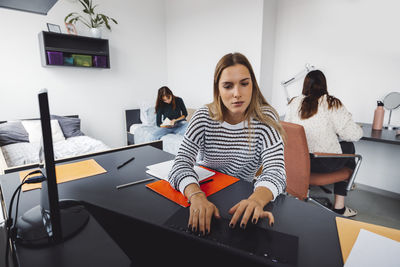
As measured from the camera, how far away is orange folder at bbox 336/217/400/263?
58 centimetres

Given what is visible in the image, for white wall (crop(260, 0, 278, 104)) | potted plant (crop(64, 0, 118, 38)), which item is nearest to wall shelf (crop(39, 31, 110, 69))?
potted plant (crop(64, 0, 118, 38))

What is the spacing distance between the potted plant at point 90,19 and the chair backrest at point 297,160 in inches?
116

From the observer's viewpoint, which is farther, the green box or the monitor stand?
the green box

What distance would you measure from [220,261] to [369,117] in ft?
8.73

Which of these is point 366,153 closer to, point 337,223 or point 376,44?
point 376,44

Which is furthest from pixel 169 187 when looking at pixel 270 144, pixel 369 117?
pixel 369 117

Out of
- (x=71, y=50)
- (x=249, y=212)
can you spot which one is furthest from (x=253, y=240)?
(x=71, y=50)

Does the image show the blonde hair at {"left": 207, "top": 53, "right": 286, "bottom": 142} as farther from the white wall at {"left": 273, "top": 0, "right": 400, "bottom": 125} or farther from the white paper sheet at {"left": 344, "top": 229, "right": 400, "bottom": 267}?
the white wall at {"left": 273, "top": 0, "right": 400, "bottom": 125}

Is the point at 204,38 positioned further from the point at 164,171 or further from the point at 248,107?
the point at 164,171

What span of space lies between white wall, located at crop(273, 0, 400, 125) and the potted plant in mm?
2442

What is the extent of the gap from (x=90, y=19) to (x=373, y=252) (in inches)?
154

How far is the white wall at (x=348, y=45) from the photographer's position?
232cm

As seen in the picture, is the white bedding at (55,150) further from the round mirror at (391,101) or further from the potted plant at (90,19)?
the round mirror at (391,101)

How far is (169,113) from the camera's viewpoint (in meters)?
3.46
